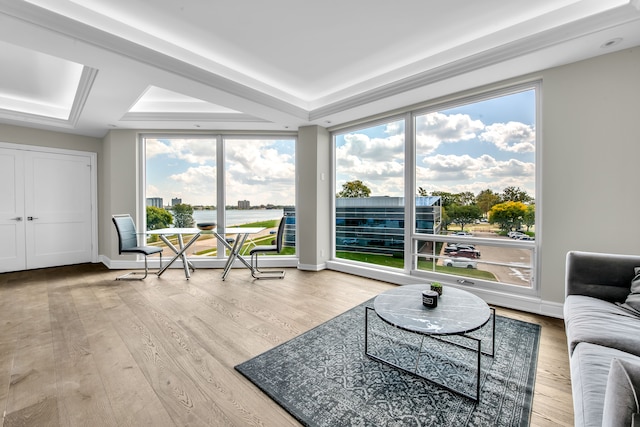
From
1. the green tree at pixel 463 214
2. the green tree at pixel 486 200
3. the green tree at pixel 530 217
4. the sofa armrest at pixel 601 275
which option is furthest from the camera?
the green tree at pixel 463 214

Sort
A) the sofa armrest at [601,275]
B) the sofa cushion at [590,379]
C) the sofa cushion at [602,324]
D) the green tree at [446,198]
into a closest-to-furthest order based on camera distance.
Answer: the sofa cushion at [590,379]
the sofa cushion at [602,324]
the sofa armrest at [601,275]
the green tree at [446,198]

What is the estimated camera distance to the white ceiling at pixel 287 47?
232 centimetres

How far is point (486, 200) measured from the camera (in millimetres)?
3365

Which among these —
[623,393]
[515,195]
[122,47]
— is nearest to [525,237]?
[515,195]

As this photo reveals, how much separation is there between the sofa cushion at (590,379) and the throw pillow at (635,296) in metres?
0.75

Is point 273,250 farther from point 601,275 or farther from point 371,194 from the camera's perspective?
point 601,275

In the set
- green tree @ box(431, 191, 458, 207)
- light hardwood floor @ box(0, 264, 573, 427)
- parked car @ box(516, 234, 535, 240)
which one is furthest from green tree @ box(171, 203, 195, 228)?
parked car @ box(516, 234, 535, 240)

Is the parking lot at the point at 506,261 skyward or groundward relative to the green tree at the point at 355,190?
groundward

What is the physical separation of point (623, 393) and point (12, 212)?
7.43m

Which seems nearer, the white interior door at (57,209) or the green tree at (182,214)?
the white interior door at (57,209)

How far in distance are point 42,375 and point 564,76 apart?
5218 mm

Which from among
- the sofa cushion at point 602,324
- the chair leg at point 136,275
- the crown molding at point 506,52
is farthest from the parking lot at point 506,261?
the chair leg at point 136,275

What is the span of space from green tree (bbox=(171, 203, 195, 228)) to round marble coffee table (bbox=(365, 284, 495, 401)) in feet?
13.7

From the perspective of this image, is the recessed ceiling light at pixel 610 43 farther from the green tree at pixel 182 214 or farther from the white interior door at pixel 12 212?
the white interior door at pixel 12 212
